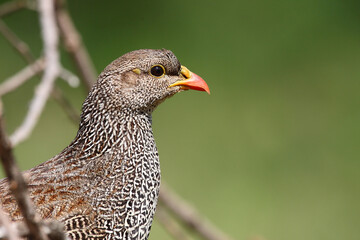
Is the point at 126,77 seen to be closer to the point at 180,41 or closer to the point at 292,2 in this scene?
the point at 180,41

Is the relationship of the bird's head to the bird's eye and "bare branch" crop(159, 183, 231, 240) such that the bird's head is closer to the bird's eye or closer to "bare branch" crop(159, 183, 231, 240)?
the bird's eye

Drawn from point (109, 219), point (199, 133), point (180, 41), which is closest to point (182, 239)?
point (109, 219)

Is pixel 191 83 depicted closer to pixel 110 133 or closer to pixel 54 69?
pixel 110 133

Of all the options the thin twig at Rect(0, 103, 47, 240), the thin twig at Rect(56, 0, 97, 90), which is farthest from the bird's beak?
the thin twig at Rect(0, 103, 47, 240)

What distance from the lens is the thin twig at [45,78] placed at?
259 cm

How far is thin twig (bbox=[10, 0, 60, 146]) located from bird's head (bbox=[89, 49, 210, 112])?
1.81 metres

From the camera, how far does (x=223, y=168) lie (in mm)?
11039

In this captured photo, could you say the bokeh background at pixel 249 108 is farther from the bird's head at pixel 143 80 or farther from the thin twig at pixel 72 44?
the bird's head at pixel 143 80

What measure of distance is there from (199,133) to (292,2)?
3.43 metres

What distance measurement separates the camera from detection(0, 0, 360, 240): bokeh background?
1046 cm

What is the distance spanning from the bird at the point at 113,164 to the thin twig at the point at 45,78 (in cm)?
162

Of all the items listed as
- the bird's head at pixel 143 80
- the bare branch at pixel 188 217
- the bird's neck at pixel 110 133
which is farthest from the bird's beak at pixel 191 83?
the bare branch at pixel 188 217

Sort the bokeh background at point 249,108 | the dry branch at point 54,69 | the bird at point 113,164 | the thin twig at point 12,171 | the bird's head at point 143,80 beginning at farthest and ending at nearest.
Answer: the bokeh background at point 249,108, the bird's head at point 143,80, the bird at point 113,164, the dry branch at point 54,69, the thin twig at point 12,171

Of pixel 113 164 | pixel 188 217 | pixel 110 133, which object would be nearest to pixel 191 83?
pixel 110 133
